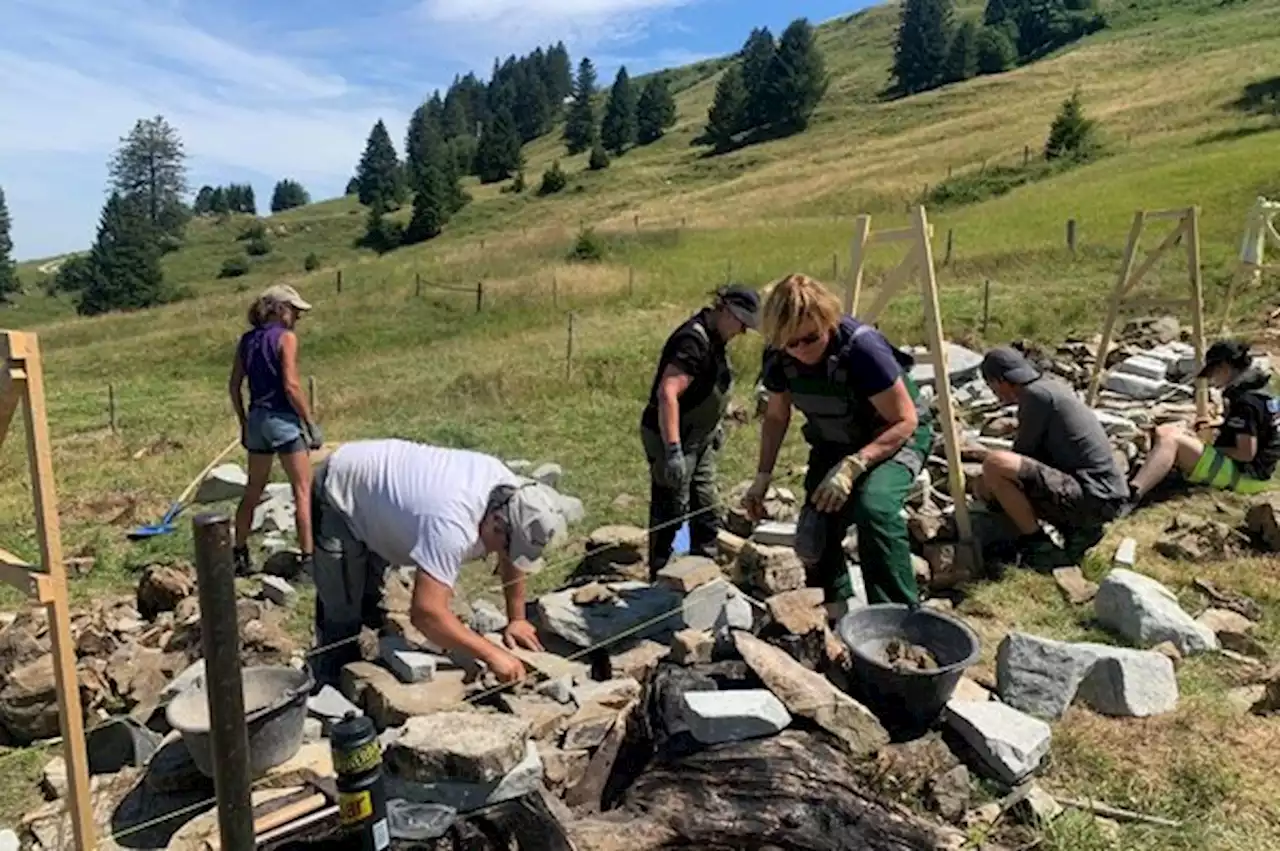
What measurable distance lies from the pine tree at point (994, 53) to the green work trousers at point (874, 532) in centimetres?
8567

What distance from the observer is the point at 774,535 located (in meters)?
5.91

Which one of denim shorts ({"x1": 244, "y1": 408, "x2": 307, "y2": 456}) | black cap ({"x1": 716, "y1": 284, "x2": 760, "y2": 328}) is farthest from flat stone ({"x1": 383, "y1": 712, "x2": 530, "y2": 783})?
denim shorts ({"x1": 244, "y1": 408, "x2": 307, "y2": 456})

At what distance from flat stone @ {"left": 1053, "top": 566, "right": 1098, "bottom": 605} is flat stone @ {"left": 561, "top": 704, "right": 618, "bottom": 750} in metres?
2.99

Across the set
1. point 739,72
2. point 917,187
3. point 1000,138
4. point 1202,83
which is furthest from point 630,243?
point 739,72

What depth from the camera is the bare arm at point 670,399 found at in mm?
5543

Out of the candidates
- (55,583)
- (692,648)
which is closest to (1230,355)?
(692,648)

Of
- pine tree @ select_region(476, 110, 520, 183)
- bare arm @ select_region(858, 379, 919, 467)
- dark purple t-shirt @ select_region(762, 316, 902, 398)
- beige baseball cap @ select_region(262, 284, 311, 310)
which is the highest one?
pine tree @ select_region(476, 110, 520, 183)

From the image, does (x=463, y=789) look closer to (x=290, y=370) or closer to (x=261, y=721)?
(x=261, y=721)

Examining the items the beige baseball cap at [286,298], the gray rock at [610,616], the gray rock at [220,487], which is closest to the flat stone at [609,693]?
the gray rock at [610,616]

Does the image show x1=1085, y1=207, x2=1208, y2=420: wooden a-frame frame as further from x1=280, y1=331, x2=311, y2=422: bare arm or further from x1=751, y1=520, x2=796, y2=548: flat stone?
x1=280, y1=331, x2=311, y2=422: bare arm

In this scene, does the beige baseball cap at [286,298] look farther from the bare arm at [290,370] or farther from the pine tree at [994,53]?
the pine tree at [994,53]

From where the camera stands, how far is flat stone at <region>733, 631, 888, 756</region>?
3.71 m

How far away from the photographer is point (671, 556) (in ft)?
19.6

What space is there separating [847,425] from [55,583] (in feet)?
11.0
